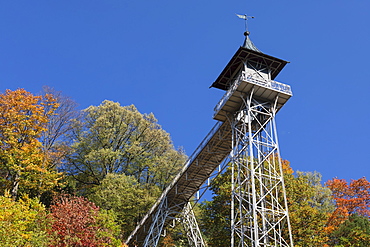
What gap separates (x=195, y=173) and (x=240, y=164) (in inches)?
208

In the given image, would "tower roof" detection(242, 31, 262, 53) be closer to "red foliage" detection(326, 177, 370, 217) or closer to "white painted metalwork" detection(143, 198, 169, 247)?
"white painted metalwork" detection(143, 198, 169, 247)

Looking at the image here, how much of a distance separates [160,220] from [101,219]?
28.0 feet

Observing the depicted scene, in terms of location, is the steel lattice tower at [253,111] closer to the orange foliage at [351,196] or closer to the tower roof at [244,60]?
the tower roof at [244,60]

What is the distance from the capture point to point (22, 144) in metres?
24.3

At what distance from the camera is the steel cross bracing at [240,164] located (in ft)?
62.5

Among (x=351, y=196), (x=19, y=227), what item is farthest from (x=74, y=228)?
(x=351, y=196)

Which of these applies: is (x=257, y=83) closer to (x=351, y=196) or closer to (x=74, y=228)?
(x=74, y=228)

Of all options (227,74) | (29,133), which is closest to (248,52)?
(227,74)

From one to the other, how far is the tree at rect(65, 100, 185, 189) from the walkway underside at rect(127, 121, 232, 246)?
4.58 m

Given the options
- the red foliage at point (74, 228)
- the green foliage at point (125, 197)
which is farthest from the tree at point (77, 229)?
the green foliage at point (125, 197)

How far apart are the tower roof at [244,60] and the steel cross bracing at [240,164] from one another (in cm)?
75

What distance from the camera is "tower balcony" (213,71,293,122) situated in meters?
20.5

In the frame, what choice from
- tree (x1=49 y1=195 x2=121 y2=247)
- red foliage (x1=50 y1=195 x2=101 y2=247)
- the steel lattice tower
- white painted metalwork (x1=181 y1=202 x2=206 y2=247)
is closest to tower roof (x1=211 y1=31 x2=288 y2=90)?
the steel lattice tower

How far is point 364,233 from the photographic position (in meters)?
21.9
